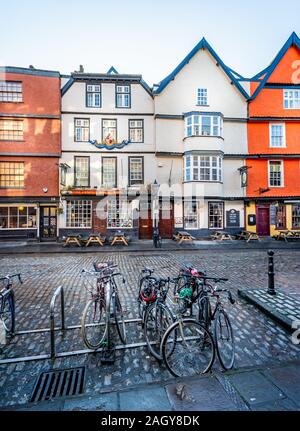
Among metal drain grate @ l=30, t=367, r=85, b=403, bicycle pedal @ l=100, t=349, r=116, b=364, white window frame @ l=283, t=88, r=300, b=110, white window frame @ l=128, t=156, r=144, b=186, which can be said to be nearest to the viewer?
metal drain grate @ l=30, t=367, r=85, b=403

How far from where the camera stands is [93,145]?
65.3 ft

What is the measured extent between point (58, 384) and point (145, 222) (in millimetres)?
17205

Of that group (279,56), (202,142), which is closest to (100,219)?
(202,142)

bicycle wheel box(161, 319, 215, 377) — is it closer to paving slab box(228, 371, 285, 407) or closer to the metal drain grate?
paving slab box(228, 371, 285, 407)

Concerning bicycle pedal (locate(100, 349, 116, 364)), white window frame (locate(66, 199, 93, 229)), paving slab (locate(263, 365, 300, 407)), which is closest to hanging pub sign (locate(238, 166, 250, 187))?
white window frame (locate(66, 199, 93, 229))

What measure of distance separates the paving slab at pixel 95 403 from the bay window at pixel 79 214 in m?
17.6

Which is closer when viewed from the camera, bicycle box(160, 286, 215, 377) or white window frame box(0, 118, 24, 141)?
bicycle box(160, 286, 215, 377)

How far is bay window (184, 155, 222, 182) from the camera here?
19547 millimetres

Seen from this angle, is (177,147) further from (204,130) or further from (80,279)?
(80,279)

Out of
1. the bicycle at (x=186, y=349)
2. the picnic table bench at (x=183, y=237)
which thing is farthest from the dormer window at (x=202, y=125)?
the bicycle at (x=186, y=349)

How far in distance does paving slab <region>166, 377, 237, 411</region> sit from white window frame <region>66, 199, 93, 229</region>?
1776cm

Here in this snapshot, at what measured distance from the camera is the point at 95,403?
8.59 feet

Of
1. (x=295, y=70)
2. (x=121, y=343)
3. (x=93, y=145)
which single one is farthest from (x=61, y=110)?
(x=295, y=70)

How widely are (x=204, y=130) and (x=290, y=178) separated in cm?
933
